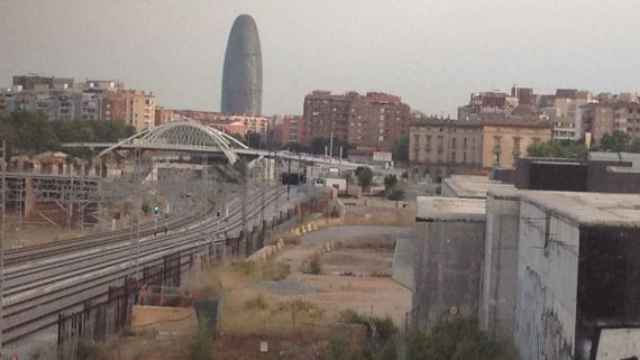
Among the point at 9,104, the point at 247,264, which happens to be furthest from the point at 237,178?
the point at 247,264

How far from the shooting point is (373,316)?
20.5 ft

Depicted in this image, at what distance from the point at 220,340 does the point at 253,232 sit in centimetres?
1040

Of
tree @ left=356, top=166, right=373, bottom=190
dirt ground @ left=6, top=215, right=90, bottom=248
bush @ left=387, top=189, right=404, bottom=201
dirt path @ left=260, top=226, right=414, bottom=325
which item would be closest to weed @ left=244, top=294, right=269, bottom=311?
dirt path @ left=260, top=226, right=414, bottom=325

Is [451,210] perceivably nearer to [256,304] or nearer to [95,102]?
[256,304]

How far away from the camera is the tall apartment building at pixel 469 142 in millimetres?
33906

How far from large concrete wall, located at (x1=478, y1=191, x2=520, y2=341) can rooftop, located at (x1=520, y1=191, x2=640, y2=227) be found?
11 centimetres

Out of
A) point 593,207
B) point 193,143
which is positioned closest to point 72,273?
point 593,207

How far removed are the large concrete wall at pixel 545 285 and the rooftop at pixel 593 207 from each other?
0.11 feet

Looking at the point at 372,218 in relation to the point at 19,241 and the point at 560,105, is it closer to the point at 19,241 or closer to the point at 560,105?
the point at 19,241

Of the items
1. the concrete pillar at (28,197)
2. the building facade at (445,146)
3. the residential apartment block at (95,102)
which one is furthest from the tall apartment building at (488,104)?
the concrete pillar at (28,197)

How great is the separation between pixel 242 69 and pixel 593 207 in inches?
3154

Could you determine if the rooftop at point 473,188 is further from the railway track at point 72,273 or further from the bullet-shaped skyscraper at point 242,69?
the bullet-shaped skyscraper at point 242,69

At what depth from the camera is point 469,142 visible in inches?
1448

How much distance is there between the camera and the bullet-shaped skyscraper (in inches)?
3182
